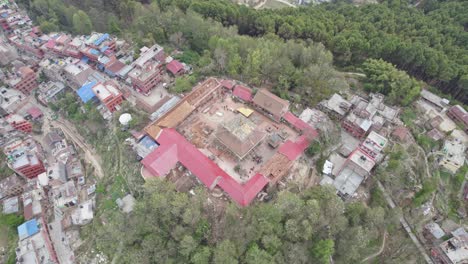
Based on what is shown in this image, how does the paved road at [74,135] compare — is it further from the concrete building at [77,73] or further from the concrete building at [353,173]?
the concrete building at [353,173]

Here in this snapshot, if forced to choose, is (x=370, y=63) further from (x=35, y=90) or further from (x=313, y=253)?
(x=35, y=90)

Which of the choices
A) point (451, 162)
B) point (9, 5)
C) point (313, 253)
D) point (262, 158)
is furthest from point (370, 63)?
point (9, 5)

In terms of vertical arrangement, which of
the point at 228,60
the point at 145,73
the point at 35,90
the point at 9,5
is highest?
the point at 228,60

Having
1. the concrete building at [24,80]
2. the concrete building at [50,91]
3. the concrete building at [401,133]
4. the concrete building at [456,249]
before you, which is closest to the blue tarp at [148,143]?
the concrete building at [50,91]

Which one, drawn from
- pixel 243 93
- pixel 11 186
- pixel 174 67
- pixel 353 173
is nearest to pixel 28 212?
pixel 11 186

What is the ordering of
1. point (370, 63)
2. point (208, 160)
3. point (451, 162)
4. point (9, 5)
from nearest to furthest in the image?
1. point (208, 160)
2. point (451, 162)
3. point (370, 63)
4. point (9, 5)

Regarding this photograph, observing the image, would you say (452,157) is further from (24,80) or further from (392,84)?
(24,80)

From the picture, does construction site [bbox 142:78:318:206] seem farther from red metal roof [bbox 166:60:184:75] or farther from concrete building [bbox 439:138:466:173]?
concrete building [bbox 439:138:466:173]
